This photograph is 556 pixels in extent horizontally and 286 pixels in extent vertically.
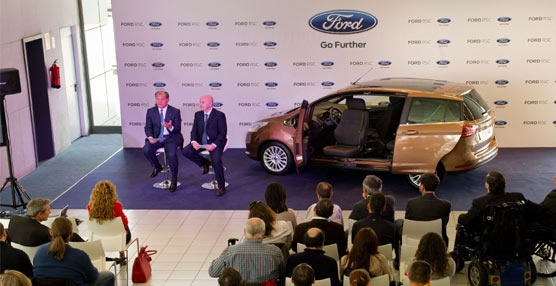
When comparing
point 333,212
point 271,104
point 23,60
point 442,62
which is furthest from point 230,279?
point 442,62

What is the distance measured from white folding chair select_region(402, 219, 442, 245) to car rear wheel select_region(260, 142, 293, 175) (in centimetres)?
419

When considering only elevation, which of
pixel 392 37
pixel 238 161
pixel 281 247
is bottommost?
pixel 238 161

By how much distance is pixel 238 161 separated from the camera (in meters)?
12.1

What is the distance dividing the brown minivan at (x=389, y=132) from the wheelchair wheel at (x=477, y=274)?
3026 mm

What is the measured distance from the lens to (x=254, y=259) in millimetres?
5797

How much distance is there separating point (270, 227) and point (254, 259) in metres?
0.69

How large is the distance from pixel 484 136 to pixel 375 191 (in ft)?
11.0

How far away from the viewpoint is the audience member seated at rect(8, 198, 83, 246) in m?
6.47

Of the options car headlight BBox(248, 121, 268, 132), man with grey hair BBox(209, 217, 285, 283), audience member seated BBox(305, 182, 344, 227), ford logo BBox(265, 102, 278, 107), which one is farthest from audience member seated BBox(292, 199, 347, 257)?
ford logo BBox(265, 102, 278, 107)

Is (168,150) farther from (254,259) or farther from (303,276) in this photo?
(303,276)

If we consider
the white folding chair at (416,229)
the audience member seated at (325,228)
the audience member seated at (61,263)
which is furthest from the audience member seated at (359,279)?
the audience member seated at (61,263)

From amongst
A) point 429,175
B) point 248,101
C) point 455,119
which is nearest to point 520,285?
point 429,175

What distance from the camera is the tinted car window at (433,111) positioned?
9.64m

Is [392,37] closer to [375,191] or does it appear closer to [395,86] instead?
[395,86]
